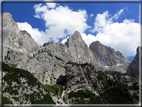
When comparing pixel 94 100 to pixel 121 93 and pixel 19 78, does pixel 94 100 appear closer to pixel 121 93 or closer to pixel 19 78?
pixel 121 93

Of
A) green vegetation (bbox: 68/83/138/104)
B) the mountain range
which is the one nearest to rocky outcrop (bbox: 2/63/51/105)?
the mountain range

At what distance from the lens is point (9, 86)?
4616 centimetres

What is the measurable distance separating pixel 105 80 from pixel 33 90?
50.7m

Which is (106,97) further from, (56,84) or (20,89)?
(20,89)

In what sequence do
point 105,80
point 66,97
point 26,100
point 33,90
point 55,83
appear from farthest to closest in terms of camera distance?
point 55,83 → point 105,80 → point 66,97 → point 33,90 → point 26,100

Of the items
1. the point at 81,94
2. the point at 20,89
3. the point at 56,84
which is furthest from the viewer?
the point at 56,84

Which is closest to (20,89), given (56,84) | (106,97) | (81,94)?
(81,94)

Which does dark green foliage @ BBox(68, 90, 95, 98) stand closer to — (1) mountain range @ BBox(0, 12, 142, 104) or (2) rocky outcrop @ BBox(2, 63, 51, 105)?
(1) mountain range @ BBox(0, 12, 142, 104)

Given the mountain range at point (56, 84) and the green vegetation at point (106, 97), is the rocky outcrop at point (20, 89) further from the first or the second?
the green vegetation at point (106, 97)

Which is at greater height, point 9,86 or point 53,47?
point 53,47

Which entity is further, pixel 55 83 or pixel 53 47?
pixel 53 47

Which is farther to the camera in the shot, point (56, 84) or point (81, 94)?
point (56, 84)

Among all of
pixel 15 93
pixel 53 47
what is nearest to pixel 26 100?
pixel 15 93

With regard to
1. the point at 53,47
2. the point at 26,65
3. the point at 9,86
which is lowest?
the point at 9,86
